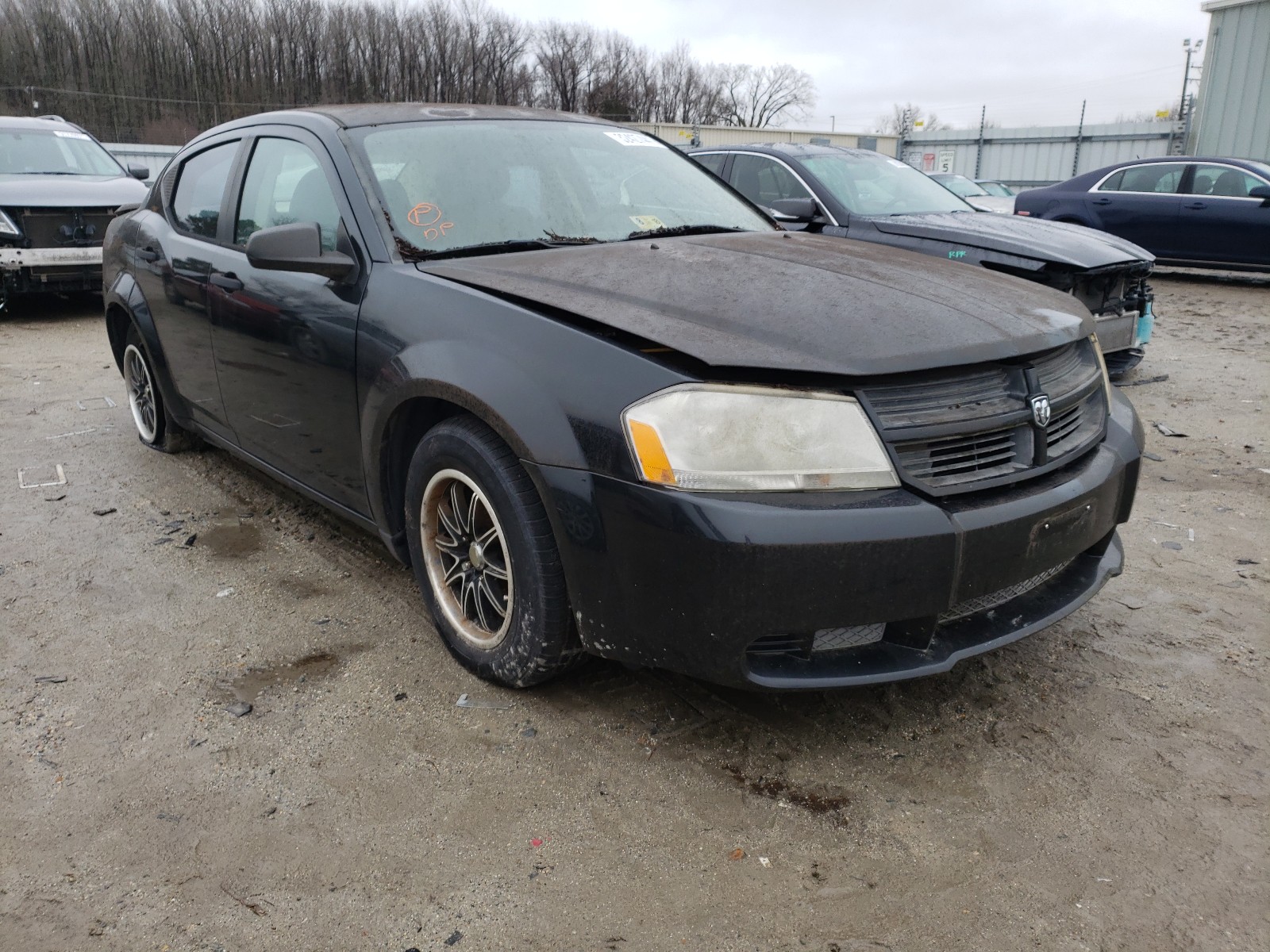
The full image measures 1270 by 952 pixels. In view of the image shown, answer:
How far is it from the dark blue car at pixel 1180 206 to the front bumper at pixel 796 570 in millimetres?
11164

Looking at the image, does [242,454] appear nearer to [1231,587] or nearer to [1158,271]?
[1231,587]

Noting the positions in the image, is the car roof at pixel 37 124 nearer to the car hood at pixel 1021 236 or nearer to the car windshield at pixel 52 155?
the car windshield at pixel 52 155

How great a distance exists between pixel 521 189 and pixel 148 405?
2.88 m

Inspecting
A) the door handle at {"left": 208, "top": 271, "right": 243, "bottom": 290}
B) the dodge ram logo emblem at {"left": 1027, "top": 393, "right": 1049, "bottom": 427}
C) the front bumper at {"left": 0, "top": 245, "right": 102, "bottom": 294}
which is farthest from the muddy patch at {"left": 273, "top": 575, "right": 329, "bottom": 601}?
the front bumper at {"left": 0, "top": 245, "right": 102, "bottom": 294}

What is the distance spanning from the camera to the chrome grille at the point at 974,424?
85.7 inches

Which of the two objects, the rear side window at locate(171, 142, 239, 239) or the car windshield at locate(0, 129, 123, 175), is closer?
the rear side window at locate(171, 142, 239, 239)

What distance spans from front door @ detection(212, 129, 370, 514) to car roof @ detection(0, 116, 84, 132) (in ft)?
26.7

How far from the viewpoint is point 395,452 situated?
2918 millimetres

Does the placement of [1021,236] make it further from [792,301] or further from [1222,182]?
[1222,182]

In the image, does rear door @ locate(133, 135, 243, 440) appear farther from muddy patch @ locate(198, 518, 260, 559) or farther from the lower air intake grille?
the lower air intake grille

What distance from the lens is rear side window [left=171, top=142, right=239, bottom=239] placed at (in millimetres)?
3918

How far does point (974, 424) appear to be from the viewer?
2.24m

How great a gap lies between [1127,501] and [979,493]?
2.55 feet

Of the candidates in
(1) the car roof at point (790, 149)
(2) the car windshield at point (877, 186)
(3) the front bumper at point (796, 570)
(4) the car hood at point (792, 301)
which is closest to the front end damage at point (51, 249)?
(1) the car roof at point (790, 149)
